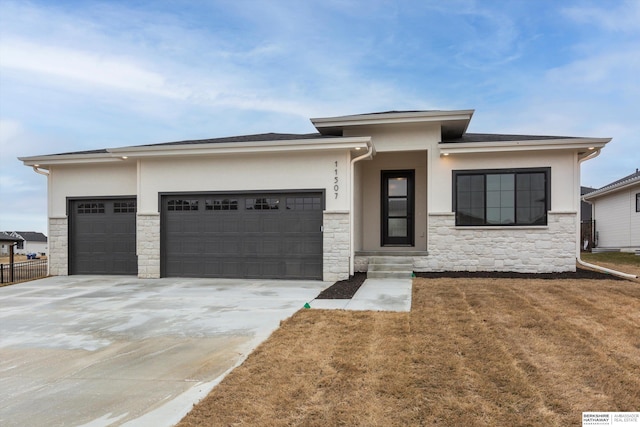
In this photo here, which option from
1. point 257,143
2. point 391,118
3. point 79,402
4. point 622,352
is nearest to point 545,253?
point 391,118

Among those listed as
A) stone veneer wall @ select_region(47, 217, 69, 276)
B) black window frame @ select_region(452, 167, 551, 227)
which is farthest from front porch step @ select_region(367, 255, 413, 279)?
stone veneer wall @ select_region(47, 217, 69, 276)

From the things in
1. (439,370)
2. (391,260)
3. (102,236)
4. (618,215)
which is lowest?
(439,370)

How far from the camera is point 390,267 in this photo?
10.4m

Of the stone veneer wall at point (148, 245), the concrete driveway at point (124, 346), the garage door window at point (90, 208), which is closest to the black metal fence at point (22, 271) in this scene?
the concrete driveway at point (124, 346)

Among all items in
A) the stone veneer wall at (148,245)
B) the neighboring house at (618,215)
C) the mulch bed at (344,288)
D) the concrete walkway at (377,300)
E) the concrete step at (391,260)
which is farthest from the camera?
the neighboring house at (618,215)

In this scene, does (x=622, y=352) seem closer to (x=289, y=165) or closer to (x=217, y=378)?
(x=217, y=378)

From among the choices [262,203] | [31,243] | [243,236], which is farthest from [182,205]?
[31,243]

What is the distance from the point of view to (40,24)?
10.6 metres

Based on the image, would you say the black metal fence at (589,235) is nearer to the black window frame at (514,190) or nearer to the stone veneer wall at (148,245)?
the black window frame at (514,190)

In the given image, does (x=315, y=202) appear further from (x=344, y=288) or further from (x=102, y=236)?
(x=102, y=236)

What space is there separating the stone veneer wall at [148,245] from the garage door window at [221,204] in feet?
4.92

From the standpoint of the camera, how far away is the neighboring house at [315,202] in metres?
9.99

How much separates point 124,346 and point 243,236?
5786 millimetres

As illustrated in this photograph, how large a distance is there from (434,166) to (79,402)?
381 inches
